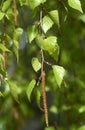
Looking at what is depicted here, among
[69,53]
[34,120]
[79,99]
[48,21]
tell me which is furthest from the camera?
[34,120]

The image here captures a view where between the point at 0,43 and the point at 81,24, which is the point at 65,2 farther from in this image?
the point at 81,24

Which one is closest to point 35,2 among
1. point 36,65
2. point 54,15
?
point 54,15

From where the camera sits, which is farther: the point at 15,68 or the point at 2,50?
the point at 15,68

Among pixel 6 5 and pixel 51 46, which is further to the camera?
pixel 6 5

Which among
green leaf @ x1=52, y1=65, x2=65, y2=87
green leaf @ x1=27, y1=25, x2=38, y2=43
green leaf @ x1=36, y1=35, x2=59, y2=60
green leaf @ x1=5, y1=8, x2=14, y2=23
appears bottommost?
green leaf @ x1=52, y1=65, x2=65, y2=87

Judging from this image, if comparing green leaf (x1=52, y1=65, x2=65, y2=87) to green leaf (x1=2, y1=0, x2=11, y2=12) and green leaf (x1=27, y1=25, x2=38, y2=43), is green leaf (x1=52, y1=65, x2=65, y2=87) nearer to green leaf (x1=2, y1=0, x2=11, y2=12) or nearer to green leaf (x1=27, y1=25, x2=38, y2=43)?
green leaf (x1=27, y1=25, x2=38, y2=43)

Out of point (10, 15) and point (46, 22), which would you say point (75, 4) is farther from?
point (10, 15)

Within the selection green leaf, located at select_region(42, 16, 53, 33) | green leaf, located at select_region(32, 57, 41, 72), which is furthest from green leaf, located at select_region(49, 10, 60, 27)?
green leaf, located at select_region(32, 57, 41, 72)

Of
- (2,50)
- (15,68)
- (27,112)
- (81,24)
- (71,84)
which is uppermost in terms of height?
(2,50)

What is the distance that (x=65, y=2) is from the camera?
1264 mm

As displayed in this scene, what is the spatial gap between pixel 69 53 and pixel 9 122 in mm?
536

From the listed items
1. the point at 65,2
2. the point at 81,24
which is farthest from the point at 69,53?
the point at 65,2

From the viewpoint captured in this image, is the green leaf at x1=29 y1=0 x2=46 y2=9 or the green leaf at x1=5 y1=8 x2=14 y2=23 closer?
the green leaf at x1=29 y1=0 x2=46 y2=9

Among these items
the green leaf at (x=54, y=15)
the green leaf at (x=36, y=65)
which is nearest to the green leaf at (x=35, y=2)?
the green leaf at (x=54, y=15)
